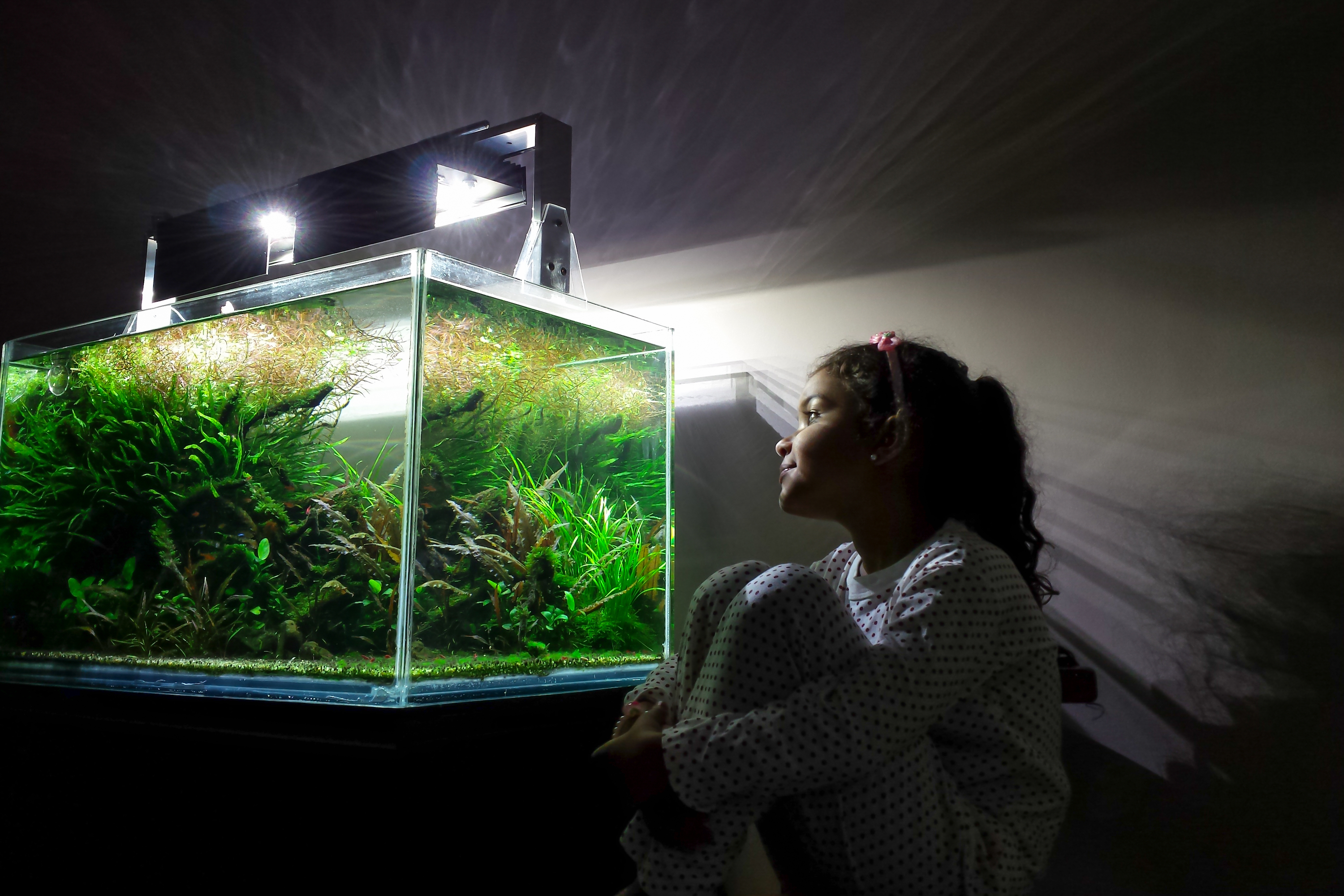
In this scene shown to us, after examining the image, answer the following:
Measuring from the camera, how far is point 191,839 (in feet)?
4.25

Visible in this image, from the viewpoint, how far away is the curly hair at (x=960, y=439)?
1.17 meters

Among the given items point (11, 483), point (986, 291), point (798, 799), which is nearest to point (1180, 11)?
point (986, 291)

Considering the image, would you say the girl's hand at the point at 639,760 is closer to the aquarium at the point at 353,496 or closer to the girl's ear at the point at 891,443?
the aquarium at the point at 353,496

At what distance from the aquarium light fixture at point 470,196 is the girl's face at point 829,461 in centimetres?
105

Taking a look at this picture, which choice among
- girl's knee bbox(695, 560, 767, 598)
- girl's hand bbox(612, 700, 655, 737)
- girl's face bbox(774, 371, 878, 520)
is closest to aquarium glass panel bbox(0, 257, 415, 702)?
girl's hand bbox(612, 700, 655, 737)

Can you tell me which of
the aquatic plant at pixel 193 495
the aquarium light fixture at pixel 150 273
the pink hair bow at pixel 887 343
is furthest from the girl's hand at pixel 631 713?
the aquarium light fixture at pixel 150 273

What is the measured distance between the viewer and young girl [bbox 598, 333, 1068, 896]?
835 mm

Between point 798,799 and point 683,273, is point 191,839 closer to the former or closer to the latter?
point 798,799

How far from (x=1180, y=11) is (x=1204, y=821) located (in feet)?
4.35

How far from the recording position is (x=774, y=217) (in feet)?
6.00

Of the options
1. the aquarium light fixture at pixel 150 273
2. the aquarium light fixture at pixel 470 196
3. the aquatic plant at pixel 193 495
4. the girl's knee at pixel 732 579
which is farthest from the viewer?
the aquarium light fixture at pixel 150 273

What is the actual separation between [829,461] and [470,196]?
123cm

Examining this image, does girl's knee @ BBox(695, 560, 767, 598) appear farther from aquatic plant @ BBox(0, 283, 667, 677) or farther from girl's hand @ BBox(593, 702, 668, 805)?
aquatic plant @ BBox(0, 283, 667, 677)

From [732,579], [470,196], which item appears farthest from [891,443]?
[470,196]
